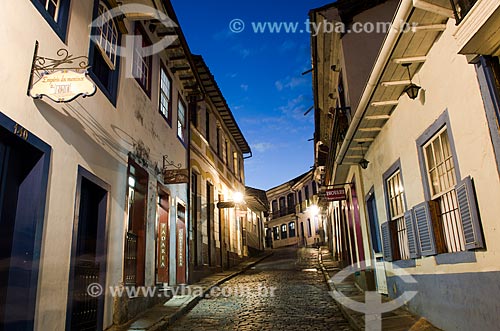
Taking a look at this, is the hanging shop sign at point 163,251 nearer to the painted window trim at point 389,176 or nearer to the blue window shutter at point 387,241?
the blue window shutter at point 387,241

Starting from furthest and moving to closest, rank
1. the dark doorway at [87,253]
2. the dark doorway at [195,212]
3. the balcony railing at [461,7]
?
1. the dark doorway at [195,212]
2. the dark doorway at [87,253]
3. the balcony railing at [461,7]

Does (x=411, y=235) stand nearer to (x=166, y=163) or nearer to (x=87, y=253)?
(x=87, y=253)

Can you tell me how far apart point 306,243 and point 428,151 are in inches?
1494

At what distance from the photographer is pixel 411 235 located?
618 centimetres

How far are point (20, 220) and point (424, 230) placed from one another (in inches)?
214

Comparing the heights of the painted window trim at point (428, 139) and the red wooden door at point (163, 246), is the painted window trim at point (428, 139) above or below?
above

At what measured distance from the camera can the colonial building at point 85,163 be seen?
4.35 meters

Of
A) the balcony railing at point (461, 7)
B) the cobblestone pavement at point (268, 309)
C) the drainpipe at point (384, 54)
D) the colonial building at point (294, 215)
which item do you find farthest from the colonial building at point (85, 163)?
the colonial building at point (294, 215)

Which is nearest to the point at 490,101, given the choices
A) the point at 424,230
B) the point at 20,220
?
the point at 424,230

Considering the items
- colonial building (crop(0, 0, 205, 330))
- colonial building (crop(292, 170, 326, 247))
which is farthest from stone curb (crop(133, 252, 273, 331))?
colonial building (crop(292, 170, 326, 247))

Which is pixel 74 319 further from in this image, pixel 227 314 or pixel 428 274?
pixel 428 274

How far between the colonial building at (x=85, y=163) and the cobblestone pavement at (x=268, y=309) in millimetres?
1380

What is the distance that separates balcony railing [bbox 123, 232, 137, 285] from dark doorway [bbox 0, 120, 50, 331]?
313cm

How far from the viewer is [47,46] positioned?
489cm
